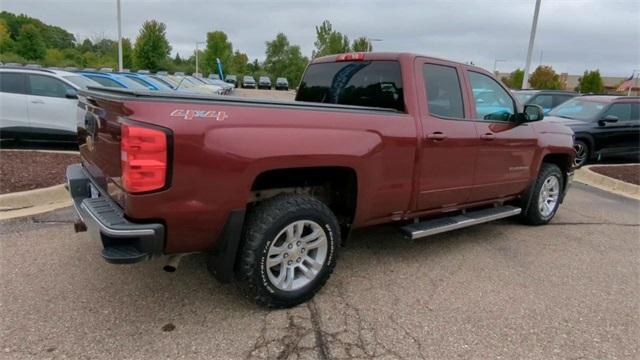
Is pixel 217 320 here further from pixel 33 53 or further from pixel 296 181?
pixel 33 53

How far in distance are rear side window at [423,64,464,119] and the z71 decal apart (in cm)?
203

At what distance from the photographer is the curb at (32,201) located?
5.28m

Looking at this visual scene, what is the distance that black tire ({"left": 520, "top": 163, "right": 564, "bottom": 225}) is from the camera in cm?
565

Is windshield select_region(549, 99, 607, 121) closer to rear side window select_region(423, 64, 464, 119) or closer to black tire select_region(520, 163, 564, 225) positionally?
black tire select_region(520, 163, 564, 225)

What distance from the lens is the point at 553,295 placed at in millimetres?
3951

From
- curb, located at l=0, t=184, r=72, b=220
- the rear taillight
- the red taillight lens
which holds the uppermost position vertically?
the rear taillight

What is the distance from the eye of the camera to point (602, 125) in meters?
10.5

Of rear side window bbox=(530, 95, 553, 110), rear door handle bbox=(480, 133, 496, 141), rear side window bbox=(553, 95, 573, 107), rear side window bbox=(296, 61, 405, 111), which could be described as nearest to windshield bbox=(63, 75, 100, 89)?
rear side window bbox=(296, 61, 405, 111)

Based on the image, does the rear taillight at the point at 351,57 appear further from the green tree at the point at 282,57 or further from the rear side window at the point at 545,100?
the green tree at the point at 282,57

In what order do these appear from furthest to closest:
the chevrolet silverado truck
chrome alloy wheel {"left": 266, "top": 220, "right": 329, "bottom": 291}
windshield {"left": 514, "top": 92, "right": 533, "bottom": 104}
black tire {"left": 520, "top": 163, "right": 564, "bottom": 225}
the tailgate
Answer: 1. windshield {"left": 514, "top": 92, "right": 533, "bottom": 104}
2. black tire {"left": 520, "top": 163, "right": 564, "bottom": 225}
3. chrome alloy wheel {"left": 266, "top": 220, "right": 329, "bottom": 291}
4. the tailgate
5. the chevrolet silverado truck

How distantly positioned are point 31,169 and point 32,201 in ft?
4.64

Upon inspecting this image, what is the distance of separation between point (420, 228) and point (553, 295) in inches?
46.8

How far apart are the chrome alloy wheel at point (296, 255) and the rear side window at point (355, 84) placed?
4.45 ft

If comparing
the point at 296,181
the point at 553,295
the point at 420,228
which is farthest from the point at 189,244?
the point at 553,295
